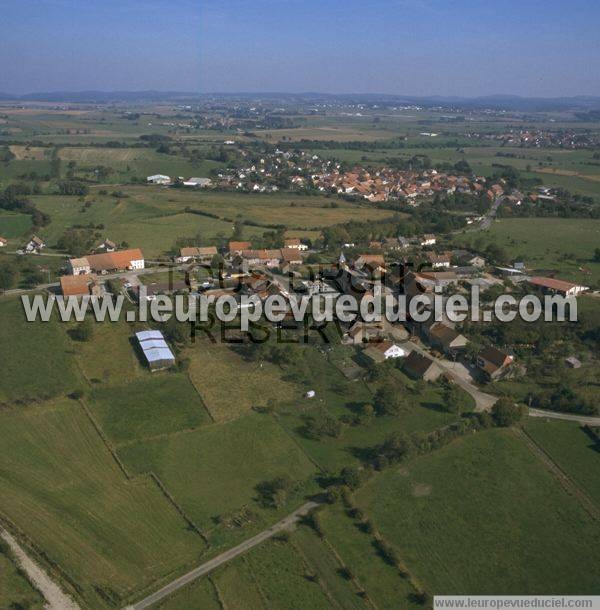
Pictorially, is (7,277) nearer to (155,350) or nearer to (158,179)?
(155,350)

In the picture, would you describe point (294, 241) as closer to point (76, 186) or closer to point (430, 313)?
point (430, 313)

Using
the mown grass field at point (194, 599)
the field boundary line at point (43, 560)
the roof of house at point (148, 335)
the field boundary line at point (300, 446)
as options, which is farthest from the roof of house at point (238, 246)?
the mown grass field at point (194, 599)

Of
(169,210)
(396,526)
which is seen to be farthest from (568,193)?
(396,526)

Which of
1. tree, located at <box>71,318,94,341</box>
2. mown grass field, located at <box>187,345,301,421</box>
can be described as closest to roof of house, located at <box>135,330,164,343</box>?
mown grass field, located at <box>187,345,301,421</box>

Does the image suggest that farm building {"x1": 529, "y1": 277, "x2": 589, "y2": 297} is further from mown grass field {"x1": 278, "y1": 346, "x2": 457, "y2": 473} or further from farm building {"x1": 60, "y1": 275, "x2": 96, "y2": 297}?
farm building {"x1": 60, "y1": 275, "x2": 96, "y2": 297}

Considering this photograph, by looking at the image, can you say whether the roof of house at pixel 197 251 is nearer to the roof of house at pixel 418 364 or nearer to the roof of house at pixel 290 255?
the roof of house at pixel 290 255

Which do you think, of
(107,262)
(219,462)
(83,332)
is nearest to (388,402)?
(219,462)

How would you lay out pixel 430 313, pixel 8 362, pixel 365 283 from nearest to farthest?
pixel 8 362
pixel 430 313
pixel 365 283
